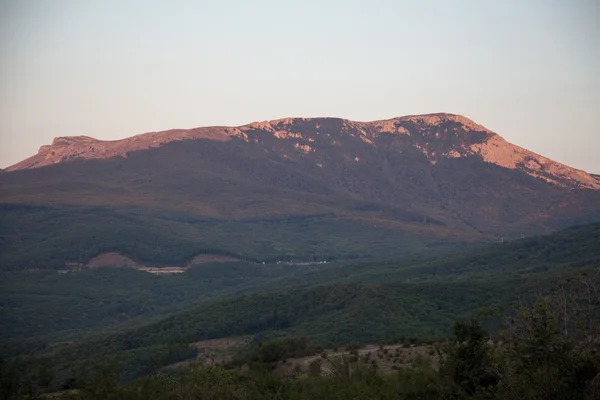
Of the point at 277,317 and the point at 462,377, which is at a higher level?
the point at 462,377

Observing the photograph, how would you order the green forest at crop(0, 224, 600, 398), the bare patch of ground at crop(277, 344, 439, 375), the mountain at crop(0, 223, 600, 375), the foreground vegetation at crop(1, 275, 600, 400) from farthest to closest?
1. the mountain at crop(0, 223, 600, 375)
2. the bare patch of ground at crop(277, 344, 439, 375)
3. the green forest at crop(0, 224, 600, 398)
4. the foreground vegetation at crop(1, 275, 600, 400)

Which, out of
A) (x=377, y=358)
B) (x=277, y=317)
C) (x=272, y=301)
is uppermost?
(x=377, y=358)

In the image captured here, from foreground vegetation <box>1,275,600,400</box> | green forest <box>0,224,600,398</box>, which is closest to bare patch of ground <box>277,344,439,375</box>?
green forest <box>0,224,600,398</box>

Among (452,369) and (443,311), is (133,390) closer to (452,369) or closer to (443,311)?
(452,369)

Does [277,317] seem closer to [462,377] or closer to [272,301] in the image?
[272,301]

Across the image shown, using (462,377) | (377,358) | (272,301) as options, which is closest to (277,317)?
(272,301)

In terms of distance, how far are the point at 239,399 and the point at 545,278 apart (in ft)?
210

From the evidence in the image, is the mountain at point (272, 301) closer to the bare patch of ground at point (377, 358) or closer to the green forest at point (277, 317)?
the green forest at point (277, 317)

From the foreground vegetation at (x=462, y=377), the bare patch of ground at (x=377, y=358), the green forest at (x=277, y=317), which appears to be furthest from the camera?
the bare patch of ground at (x=377, y=358)

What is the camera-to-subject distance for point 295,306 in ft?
356

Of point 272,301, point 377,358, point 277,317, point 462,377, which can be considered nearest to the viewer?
point 462,377

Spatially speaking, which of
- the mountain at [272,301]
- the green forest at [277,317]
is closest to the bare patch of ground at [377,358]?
the green forest at [277,317]

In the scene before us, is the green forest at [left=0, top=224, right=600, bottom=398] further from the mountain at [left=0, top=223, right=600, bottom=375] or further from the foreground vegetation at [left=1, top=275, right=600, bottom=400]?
the mountain at [left=0, top=223, right=600, bottom=375]

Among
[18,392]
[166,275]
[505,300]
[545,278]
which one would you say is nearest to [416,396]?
[18,392]
